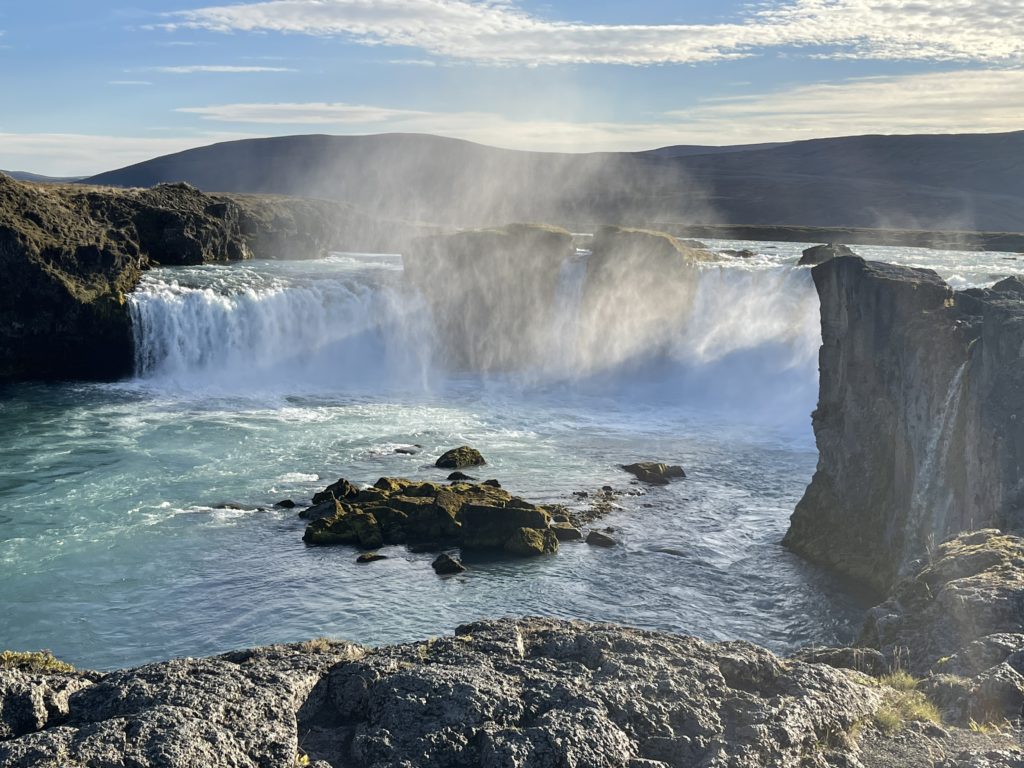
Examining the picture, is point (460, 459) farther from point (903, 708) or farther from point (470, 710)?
point (470, 710)

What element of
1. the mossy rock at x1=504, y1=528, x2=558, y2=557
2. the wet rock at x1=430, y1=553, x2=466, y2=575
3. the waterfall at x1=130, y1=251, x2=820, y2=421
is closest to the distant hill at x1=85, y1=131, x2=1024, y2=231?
the waterfall at x1=130, y1=251, x2=820, y2=421

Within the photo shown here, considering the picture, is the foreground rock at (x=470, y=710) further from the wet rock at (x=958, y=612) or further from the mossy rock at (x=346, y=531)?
the mossy rock at (x=346, y=531)

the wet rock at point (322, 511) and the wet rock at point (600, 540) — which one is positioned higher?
the wet rock at point (322, 511)

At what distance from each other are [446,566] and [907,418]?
1088cm

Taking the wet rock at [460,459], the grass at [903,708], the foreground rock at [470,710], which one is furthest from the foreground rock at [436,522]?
the foreground rock at [470,710]

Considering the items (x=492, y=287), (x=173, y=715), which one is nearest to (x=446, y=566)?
(x=173, y=715)

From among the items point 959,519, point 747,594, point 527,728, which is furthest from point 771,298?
point 527,728

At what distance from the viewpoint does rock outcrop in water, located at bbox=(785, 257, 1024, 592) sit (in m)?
16.7

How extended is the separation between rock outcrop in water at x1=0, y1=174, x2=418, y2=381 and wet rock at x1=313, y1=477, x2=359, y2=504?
83.0 feet

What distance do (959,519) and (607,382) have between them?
3225 centimetres

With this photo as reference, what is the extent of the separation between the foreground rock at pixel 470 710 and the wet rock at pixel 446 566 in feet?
48.4

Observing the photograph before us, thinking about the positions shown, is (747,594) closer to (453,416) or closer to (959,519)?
(959,519)

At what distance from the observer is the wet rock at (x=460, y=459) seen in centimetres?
3195

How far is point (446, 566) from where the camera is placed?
2327 cm
